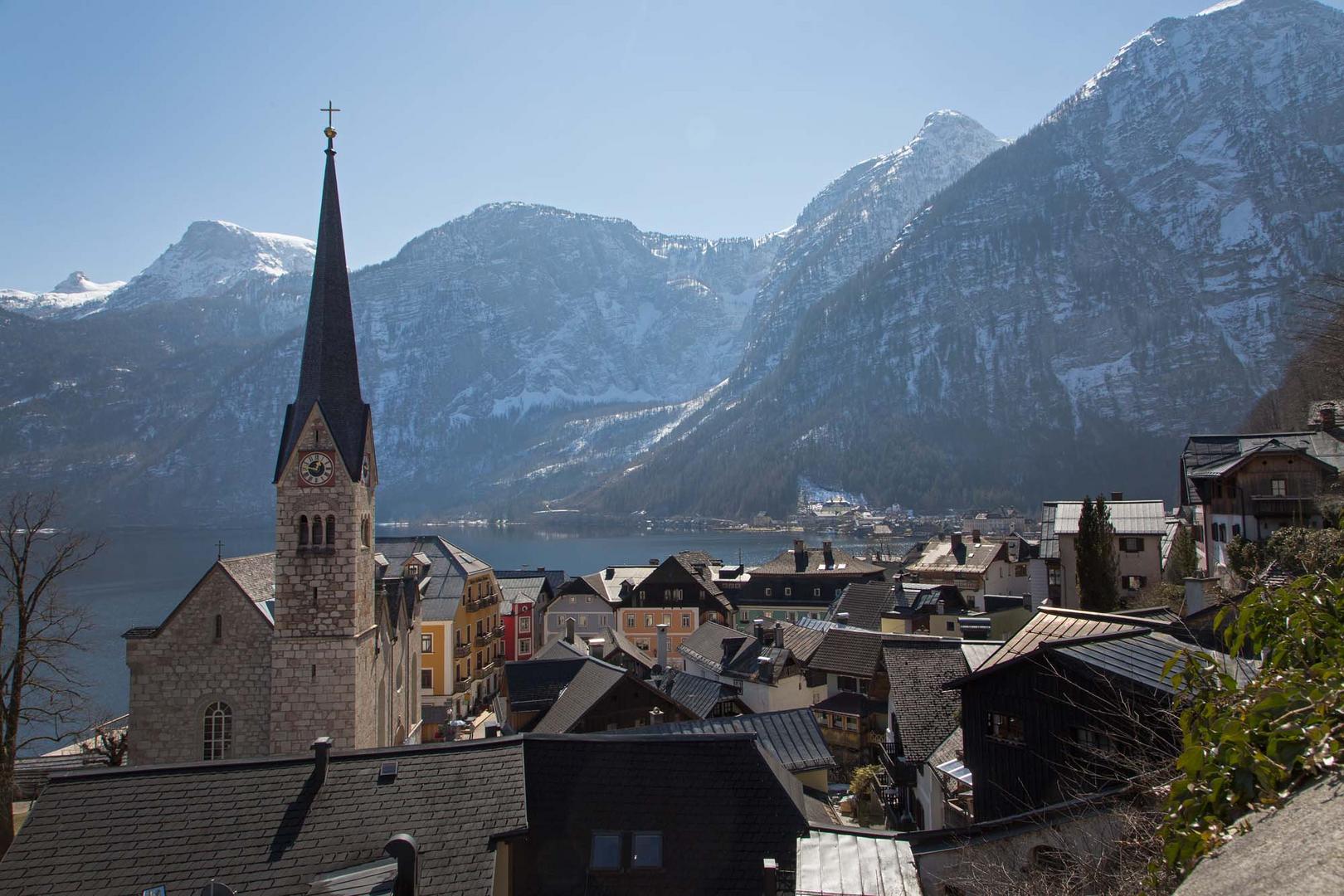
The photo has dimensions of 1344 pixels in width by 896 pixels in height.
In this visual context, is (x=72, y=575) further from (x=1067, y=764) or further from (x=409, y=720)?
(x=1067, y=764)

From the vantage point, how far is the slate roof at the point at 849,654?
148 ft

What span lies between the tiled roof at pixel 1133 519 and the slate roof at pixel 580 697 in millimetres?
27122

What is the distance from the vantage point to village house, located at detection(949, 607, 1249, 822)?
16.9 m

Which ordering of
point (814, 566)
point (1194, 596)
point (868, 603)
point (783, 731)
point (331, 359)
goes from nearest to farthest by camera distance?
point (783, 731) < point (331, 359) < point (1194, 596) < point (868, 603) < point (814, 566)

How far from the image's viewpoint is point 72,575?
152375mm

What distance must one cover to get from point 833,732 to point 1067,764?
88.4ft

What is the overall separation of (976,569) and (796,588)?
72.2 feet

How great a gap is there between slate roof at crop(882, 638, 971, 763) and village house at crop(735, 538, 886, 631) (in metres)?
49.3

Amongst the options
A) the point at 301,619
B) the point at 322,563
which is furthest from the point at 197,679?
the point at 322,563

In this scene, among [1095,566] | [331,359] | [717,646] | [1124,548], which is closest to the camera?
[331,359]

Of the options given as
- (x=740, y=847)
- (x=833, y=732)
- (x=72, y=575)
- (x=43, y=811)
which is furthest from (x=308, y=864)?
(x=72, y=575)

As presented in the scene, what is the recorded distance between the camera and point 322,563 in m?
29.6

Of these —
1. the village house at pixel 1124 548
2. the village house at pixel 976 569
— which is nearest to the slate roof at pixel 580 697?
the village house at pixel 1124 548

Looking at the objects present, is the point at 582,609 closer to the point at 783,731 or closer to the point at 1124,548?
the point at 1124,548
